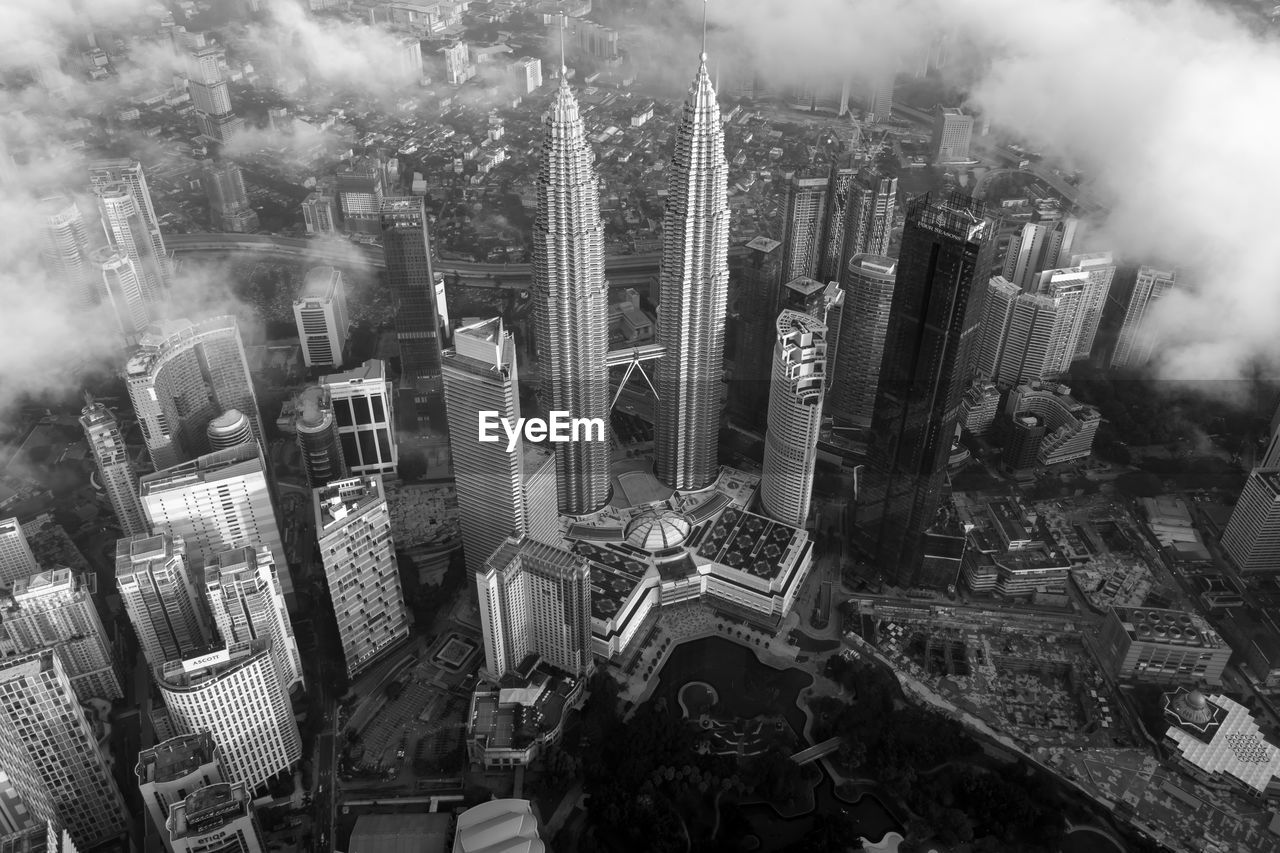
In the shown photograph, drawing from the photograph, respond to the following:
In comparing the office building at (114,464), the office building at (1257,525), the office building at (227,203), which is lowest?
the office building at (1257,525)

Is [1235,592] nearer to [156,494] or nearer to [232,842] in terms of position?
[232,842]

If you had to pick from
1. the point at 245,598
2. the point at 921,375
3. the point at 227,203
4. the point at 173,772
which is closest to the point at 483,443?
the point at 245,598

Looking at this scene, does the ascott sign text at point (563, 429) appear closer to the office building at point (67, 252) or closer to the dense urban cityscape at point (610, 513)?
the dense urban cityscape at point (610, 513)

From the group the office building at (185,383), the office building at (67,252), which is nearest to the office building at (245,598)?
the office building at (185,383)

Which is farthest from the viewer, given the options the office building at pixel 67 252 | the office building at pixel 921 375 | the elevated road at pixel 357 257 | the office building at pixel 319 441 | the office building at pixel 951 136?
the office building at pixel 951 136

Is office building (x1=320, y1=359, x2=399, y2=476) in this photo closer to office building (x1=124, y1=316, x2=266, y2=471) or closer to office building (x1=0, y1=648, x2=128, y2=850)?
office building (x1=124, y1=316, x2=266, y2=471)

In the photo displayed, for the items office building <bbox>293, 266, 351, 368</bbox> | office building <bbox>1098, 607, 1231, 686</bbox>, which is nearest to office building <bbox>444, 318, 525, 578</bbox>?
office building <bbox>293, 266, 351, 368</bbox>

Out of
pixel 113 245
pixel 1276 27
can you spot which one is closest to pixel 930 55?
pixel 1276 27

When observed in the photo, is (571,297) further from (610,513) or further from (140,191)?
(140,191)
